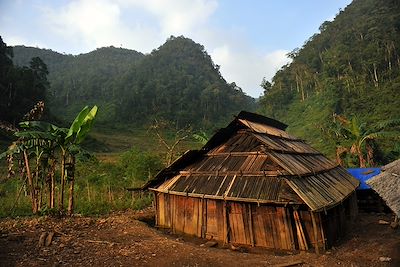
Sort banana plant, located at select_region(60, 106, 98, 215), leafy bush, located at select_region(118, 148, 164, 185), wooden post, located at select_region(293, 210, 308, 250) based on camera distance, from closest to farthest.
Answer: wooden post, located at select_region(293, 210, 308, 250) < banana plant, located at select_region(60, 106, 98, 215) < leafy bush, located at select_region(118, 148, 164, 185)

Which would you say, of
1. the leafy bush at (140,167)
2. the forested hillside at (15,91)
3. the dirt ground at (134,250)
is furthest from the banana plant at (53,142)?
the forested hillside at (15,91)

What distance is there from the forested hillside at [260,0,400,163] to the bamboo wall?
1093 inches

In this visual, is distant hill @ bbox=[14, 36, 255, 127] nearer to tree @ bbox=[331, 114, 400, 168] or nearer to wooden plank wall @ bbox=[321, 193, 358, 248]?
tree @ bbox=[331, 114, 400, 168]

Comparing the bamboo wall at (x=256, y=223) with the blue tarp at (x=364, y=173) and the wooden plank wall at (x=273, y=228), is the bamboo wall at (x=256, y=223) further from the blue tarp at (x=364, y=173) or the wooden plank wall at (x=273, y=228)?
the blue tarp at (x=364, y=173)

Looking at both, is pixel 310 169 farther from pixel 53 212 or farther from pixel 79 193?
pixel 79 193

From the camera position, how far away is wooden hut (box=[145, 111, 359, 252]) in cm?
1098

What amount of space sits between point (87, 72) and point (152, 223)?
104 metres

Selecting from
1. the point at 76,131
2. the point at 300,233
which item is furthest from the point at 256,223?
the point at 76,131

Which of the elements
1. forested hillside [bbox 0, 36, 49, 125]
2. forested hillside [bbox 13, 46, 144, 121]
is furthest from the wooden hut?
forested hillside [bbox 13, 46, 144, 121]

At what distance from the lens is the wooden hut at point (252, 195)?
1098 cm

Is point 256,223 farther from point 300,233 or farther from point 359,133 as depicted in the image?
point 359,133

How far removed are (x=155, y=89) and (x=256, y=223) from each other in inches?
2803

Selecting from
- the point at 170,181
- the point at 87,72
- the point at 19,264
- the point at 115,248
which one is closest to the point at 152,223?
the point at 170,181

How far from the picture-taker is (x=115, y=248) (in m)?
10.5
